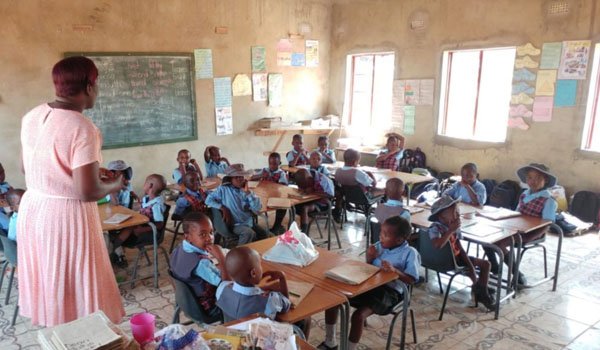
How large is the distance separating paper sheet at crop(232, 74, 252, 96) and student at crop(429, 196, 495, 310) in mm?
4937

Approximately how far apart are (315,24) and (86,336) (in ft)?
26.5

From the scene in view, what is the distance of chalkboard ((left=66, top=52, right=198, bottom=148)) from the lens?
6.31 m

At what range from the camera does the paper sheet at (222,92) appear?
7.45 metres

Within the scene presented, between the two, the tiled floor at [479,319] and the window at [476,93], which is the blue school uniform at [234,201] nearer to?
the tiled floor at [479,319]

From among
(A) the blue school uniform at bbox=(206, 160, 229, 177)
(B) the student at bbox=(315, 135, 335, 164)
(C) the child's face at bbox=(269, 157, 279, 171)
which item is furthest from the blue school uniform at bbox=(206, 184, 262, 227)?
(B) the student at bbox=(315, 135, 335, 164)

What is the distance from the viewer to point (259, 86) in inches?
314

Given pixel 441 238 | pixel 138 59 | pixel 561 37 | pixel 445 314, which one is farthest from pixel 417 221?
pixel 138 59

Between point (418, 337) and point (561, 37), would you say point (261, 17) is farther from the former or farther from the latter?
point (418, 337)

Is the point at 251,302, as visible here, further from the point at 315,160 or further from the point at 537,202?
the point at 315,160

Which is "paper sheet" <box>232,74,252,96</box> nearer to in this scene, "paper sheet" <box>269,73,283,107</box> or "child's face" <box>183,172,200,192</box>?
"paper sheet" <box>269,73,283,107</box>

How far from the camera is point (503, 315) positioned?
3.65 meters

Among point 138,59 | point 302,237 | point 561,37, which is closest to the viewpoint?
point 302,237

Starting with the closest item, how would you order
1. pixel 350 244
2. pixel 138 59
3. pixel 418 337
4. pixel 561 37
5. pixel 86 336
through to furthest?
pixel 86 336 → pixel 418 337 → pixel 350 244 → pixel 561 37 → pixel 138 59

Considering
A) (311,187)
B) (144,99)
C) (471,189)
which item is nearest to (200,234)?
(311,187)
